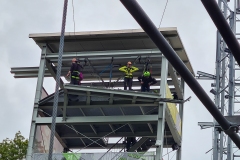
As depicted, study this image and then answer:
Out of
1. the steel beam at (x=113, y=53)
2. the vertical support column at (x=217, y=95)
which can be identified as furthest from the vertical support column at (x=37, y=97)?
the vertical support column at (x=217, y=95)

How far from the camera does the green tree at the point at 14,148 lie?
4059cm

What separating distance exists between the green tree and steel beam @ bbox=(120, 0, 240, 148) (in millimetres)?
33764

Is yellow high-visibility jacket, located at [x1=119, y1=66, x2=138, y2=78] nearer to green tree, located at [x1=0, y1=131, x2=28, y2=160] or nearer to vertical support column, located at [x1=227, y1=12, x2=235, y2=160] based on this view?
vertical support column, located at [x1=227, y1=12, x2=235, y2=160]

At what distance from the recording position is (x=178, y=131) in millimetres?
29594

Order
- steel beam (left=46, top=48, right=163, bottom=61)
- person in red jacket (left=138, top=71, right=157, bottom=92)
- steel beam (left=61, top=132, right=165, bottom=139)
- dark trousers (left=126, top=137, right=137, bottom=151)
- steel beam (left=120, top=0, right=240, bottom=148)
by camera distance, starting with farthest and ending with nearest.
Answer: dark trousers (left=126, top=137, right=137, bottom=151)
steel beam (left=61, top=132, right=165, bottom=139)
steel beam (left=46, top=48, right=163, bottom=61)
person in red jacket (left=138, top=71, right=157, bottom=92)
steel beam (left=120, top=0, right=240, bottom=148)

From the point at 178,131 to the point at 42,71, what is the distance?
793 centimetres

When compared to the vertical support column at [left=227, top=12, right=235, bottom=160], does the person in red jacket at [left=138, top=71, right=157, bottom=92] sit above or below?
above

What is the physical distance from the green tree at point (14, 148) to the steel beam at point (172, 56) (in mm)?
33764

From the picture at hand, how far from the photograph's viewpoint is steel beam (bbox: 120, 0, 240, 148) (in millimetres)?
5892

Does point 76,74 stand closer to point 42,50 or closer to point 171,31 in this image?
point 42,50

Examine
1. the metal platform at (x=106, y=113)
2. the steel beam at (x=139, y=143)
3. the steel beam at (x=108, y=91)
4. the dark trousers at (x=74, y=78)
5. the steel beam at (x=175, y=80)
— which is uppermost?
the steel beam at (x=175, y=80)

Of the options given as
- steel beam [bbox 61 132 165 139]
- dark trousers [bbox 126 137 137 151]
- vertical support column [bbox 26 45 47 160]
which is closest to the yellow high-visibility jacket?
steel beam [bbox 61 132 165 139]

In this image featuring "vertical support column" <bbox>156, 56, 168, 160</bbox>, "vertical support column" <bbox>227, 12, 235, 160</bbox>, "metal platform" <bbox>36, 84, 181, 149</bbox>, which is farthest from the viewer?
"metal platform" <bbox>36, 84, 181, 149</bbox>

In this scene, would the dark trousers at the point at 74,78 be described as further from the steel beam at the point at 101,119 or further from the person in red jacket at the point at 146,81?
the person in red jacket at the point at 146,81
